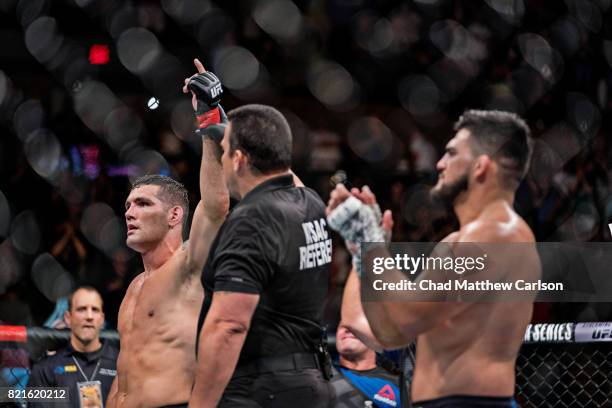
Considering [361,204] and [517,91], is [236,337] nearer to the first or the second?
[361,204]

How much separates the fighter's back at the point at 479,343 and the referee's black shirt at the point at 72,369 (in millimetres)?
2835

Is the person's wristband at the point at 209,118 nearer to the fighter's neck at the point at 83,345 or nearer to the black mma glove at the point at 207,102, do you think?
the black mma glove at the point at 207,102

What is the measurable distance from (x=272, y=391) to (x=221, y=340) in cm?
23

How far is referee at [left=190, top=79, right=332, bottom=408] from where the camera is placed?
7.84 feet

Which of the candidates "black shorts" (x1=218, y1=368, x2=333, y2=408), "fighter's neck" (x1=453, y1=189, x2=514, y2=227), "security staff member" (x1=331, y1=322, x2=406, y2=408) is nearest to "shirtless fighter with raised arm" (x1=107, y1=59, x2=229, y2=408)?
"black shorts" (x1=218, y1=368, x2=333, y2=408)

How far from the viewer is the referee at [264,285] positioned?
7.84ft

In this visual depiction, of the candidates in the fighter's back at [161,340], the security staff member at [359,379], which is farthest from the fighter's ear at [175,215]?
the security staff member at [359,379]

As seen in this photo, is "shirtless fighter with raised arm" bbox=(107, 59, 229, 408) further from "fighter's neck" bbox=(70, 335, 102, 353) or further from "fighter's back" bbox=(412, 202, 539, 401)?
"fighter's neck" bbox=(70, 335, 102, 353)

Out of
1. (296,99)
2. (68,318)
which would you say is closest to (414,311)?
(68,318)

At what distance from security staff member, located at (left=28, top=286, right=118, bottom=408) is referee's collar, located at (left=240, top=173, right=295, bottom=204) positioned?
237 centimetres

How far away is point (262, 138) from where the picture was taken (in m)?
2.59

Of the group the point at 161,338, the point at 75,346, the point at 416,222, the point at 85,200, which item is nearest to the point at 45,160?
the point at 85,200

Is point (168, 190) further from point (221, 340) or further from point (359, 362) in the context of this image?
point (359, 362)

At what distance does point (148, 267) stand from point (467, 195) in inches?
60.7
